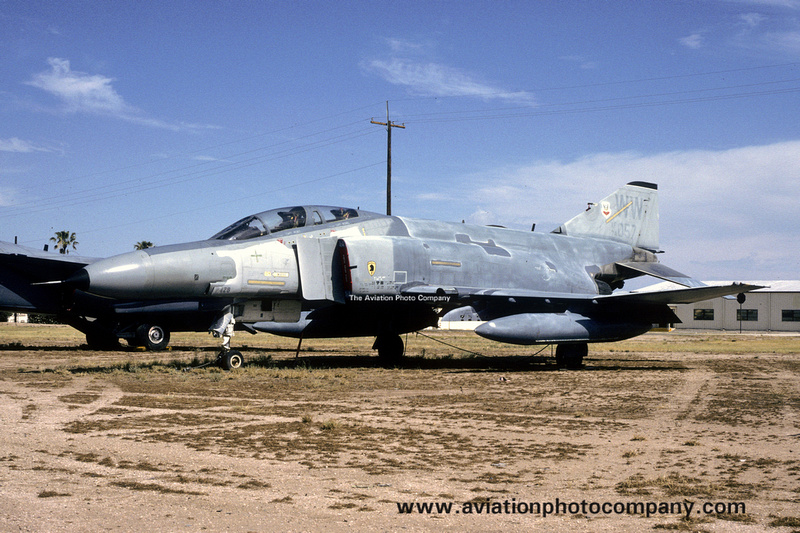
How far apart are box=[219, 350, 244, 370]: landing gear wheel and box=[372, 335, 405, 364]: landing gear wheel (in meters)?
4.49

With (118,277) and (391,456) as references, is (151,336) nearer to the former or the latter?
(118,277)

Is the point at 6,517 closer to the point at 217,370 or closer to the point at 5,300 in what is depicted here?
the point at 217,370

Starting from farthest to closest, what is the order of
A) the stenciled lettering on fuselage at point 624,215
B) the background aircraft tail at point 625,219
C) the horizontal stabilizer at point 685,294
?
the stenciled lettering on fuselage at point 624,215
the background aircraft tail at point 625,219
the horizontal stabilizer at point 685,294

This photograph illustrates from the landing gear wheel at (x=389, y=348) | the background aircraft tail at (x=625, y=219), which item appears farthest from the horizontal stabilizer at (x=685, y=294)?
the landing gear wheel at (x=389, y=348)

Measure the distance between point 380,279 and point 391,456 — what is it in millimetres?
8590

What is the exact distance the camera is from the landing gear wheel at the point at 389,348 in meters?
17.3

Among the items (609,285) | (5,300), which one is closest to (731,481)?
(609,285)

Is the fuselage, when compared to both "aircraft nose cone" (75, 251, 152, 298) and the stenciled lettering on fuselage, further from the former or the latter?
the stenciled lettering on fuselage

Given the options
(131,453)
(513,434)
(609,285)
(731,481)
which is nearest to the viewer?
(731,481)

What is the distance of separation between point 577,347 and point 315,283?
6421mm

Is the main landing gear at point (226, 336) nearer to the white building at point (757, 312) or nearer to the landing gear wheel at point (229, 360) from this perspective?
the landing gear wheel at point (229, 360)

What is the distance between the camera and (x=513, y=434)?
7.22 metres

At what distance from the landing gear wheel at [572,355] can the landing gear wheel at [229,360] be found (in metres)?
7.37

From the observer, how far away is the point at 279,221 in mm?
14086
